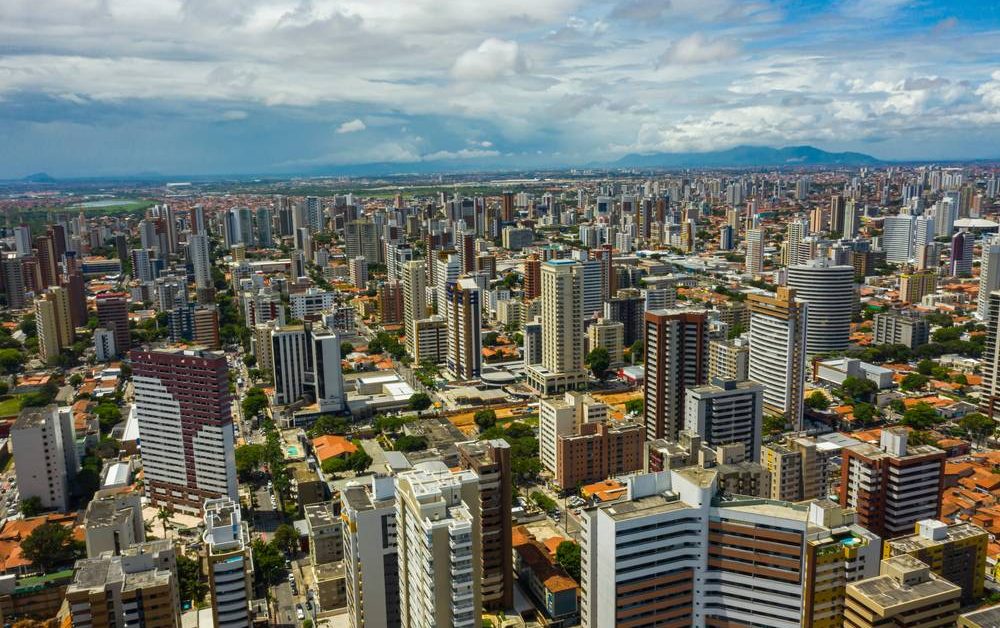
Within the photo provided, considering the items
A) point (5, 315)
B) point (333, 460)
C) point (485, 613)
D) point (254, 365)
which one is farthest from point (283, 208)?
point (485, 613)

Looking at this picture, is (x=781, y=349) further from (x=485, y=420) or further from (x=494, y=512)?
(x=494, y=512)

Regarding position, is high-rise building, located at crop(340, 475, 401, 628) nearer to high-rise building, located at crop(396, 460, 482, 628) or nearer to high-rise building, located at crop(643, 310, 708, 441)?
high-rise building, located at crop(396, 460, 482, 628)

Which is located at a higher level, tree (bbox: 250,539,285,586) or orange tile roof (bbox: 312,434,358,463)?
orange tile roof (bbox: 312,434,358,463)

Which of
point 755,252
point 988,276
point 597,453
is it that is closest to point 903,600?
point 597,453

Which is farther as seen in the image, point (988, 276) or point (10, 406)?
point (988, 276)

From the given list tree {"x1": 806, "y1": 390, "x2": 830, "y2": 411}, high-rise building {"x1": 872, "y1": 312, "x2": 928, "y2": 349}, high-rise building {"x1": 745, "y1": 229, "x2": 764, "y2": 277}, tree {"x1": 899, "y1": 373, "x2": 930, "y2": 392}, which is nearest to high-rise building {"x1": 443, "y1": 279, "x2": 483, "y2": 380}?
tree {"x1": 806, "y1": 390, "x2": 830, "y2": 411}

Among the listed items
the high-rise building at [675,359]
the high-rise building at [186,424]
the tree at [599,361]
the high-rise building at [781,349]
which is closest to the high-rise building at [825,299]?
the high-rise building at [781,349]
